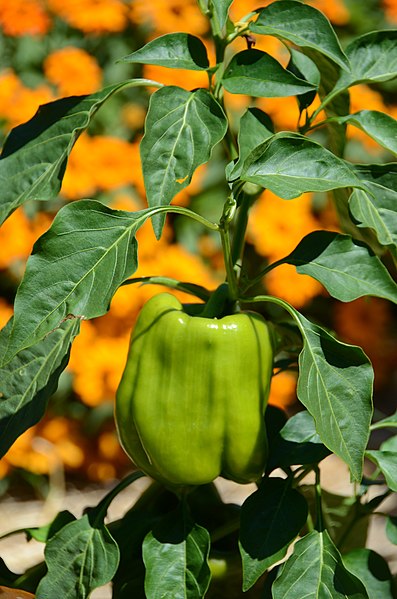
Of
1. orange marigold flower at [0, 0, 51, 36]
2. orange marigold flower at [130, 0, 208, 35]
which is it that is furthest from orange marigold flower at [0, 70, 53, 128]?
orange marigold flower at [130, 0, 208, 35]

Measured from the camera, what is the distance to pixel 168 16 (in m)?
2.97

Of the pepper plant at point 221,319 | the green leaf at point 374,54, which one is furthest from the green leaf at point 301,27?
the green leaf at point 374,54

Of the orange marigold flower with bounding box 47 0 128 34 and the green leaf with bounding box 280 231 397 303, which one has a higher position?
the green leaf with bounding box 280 231 397 303

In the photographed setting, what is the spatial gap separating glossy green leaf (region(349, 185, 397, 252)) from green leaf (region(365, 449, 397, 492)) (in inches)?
9.9

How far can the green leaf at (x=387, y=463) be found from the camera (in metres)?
1.08

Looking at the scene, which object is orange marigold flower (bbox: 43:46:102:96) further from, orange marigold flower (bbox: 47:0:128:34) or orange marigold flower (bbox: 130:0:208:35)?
orange marigold flower (bbox: 130:0:208:35)

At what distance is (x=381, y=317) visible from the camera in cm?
320

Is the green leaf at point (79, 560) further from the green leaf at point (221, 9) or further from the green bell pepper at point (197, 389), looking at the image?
the green leaf at point (221, 9)

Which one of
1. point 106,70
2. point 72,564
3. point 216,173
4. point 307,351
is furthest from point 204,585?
point 106,70

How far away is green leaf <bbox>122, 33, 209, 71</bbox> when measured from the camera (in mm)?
1029

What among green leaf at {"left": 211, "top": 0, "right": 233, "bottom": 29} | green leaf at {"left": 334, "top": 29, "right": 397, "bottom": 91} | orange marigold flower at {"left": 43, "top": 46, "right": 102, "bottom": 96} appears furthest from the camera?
orange marigold flower at {"left": 43, "top": 46, "right": 102, "bottom": 96}

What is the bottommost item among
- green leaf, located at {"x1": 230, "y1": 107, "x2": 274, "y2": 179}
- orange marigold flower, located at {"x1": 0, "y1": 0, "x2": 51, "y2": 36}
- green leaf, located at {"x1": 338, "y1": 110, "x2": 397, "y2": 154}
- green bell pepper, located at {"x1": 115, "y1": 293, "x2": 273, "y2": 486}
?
orange marigold flower, located at {"x1": 0, "y1": 0, "x2": 51, "y2": 36}

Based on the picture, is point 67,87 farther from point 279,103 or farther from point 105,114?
point 279,103

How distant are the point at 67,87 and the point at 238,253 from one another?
5.72ft
